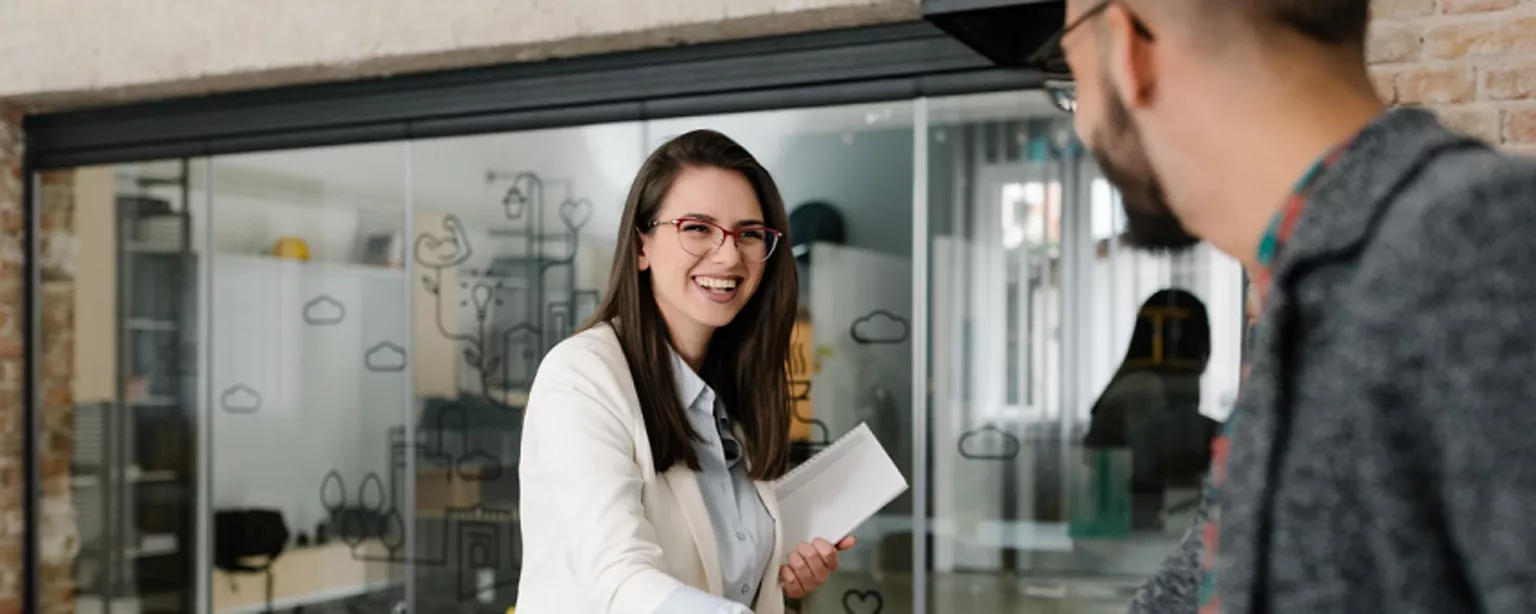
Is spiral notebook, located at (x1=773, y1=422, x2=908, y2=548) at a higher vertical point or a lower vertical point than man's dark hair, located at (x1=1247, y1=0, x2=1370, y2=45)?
lower

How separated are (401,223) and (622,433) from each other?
214cm

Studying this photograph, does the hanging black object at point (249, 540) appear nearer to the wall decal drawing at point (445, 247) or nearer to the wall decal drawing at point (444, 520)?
the wall decal drawing at point (444, 520)

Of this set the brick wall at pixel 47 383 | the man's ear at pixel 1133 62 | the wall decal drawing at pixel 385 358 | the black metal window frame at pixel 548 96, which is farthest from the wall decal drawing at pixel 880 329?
the brick wall at pixel 47 383

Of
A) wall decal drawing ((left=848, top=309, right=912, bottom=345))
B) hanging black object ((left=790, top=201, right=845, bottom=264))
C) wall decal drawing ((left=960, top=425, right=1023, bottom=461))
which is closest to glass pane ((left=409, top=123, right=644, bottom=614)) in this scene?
hanging black object ((left=790, top=201, right=845, bottom=264))

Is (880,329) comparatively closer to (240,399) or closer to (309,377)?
(309,377)

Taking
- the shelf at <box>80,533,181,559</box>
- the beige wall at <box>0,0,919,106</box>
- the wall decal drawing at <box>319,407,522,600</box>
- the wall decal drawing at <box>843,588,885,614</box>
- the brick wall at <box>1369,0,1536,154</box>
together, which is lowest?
the shelf at <box>80,533,181,559</box>

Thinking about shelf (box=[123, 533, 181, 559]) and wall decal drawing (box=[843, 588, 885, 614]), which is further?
shelf (box=[123, 533, 181, 559])

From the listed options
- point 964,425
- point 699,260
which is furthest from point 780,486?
point 964,425

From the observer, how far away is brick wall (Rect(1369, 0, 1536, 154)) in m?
2.25

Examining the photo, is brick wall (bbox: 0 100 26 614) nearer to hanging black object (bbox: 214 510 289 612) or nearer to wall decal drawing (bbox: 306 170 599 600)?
hanging black object (bbox: 214 510 289 612)

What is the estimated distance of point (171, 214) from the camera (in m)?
3.93

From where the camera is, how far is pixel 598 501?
1484 millimetres

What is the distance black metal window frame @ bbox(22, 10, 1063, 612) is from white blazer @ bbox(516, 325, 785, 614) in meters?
0.92

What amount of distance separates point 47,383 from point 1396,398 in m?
4.35
